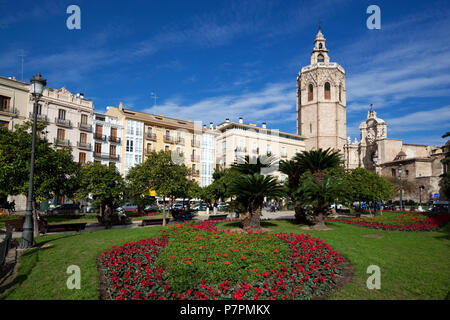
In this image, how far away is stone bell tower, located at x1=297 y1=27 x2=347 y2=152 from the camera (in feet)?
226

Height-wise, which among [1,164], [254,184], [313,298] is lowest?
[313,298]

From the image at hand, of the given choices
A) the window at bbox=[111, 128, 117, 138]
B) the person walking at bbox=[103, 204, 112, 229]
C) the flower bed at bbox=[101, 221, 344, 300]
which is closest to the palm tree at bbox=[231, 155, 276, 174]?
the flower bed at bbox=[101, 221, 344, 300]

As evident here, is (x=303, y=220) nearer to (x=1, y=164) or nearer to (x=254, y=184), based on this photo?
(x=254, y=184)

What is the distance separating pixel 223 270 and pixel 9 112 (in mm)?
37579

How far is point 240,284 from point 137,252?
431 centimetres

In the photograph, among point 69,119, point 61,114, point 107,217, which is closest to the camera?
point 107,217

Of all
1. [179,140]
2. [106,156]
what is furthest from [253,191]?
[179,140]

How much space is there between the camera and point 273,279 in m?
6.42

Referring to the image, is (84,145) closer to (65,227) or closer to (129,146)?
(129,146)

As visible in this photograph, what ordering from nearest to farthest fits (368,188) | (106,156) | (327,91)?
(368,188) → (106,156) → (327,91)

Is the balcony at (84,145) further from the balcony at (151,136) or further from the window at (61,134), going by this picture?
the balcony at (151,136)

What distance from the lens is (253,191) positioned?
13.6 metres

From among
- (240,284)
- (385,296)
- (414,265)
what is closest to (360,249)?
(414,265)

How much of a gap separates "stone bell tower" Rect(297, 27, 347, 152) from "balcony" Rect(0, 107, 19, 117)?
59.1 meters
